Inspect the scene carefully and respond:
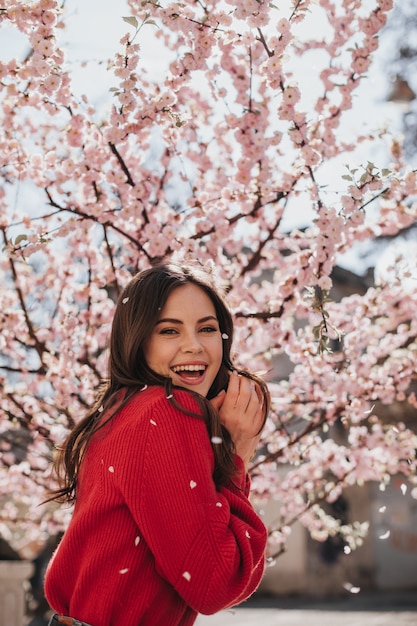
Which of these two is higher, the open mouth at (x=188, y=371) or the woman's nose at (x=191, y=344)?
the woman's nose at (x=191, y=344)

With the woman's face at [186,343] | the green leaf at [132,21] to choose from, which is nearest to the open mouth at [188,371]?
the woman's face at [186,343]

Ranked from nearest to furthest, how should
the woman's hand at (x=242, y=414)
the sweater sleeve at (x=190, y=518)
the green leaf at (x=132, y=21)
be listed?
the sweater sleeve at (x=190, y=518) < the woman's hand at (x=242, y=414) < the green leaf at (x=132, y=21)

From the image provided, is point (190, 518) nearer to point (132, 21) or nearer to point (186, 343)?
point (186, 343)

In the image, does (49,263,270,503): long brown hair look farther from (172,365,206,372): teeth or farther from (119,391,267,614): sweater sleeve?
(119,391,267,614): sweater sleeve

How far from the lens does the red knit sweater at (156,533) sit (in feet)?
5.29

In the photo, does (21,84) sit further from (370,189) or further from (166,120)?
(370,189)

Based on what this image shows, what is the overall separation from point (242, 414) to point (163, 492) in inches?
14.8

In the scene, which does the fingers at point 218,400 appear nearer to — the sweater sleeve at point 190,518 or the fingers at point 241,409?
the fingers at point 241,409

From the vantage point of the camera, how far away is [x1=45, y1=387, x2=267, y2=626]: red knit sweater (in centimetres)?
161

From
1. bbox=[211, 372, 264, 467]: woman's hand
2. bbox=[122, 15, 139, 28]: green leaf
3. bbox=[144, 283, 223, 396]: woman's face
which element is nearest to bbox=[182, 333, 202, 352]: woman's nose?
bbox=[144, 283, 223, 396]: woman's face

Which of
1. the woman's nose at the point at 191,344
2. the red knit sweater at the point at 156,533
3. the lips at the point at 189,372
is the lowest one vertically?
the red knit sweater at the point at 156,533

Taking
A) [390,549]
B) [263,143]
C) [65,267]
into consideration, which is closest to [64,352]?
[65,267]

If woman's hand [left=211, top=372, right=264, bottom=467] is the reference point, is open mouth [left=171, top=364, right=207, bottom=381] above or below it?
above

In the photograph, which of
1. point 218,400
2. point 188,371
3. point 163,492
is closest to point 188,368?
point 188,371
